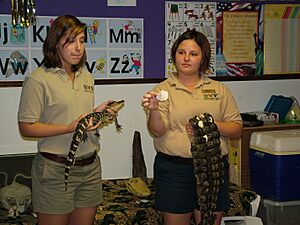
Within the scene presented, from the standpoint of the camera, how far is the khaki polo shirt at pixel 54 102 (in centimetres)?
225

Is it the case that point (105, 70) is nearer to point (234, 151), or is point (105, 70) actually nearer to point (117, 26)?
point (117, 26)

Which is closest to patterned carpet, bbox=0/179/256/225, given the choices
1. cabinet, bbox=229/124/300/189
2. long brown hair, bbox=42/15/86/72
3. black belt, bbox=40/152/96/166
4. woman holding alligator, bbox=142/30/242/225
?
cabinet, bbox=229/124/300/189

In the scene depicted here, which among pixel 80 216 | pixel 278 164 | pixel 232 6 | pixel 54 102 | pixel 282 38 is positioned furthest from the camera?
pixel 282 38

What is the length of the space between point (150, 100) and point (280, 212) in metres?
1.70

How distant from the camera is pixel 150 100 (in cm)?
241

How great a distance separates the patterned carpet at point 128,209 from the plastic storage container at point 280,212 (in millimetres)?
243

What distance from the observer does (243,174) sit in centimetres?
387

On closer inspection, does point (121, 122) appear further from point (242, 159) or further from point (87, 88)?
point (87, 88)

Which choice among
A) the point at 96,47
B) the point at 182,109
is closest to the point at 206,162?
the point at 182,109

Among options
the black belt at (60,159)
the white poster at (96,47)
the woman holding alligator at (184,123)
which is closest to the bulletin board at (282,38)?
the white poster at (96,47)

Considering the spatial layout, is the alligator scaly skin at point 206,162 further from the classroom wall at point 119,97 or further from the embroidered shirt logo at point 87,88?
the classroom wall at point 119,97

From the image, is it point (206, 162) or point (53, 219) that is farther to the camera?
point (206, 162)

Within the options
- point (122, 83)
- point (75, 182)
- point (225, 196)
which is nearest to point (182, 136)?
point (225, 196)

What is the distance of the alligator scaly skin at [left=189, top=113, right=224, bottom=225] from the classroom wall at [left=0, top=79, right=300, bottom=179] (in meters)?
1.42
